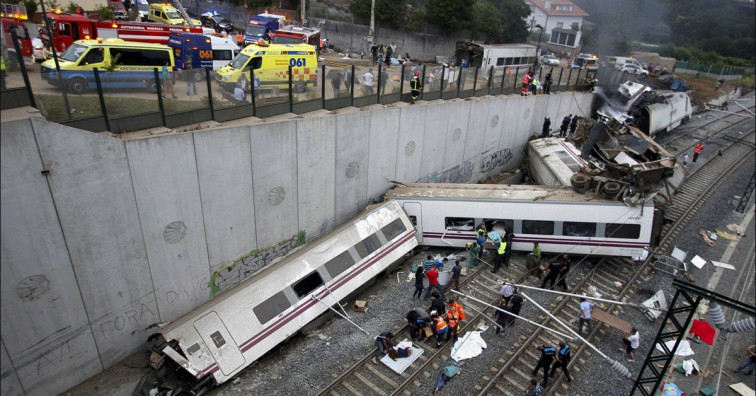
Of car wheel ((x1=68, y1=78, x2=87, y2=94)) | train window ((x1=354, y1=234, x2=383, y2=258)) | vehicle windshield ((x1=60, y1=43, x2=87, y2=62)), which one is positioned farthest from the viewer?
train window ((x1=354, y1=234, x2=383, y2=258))

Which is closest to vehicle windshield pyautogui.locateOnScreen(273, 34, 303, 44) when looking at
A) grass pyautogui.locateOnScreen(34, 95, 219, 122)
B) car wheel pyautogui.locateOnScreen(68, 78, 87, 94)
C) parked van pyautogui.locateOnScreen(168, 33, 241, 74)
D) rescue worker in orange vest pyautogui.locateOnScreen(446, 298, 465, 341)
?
parked van pyautogui.locateOnScreen(168, 33, 241, 74)

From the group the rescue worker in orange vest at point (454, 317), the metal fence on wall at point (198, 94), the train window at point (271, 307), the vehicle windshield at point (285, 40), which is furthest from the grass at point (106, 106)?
the vehicle windshield at point (285, 40)

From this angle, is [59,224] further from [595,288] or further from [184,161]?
[595,288]

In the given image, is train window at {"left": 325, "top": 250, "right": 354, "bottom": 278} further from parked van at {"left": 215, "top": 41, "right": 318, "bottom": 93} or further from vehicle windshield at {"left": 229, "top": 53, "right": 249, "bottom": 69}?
vehicle windshield at {"left": 229, "top": 53, "right": 249, "bottom": 69}

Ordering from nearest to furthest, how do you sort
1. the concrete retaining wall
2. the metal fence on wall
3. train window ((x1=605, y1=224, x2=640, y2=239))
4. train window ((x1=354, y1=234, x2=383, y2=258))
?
1. the concrete retaining wall
2. the metal fence on wall
3. train window ((x1=354, y1=234, x2=383, y2=258))
4. train window ((x1=605, y1=224, x2=640, y2=239))

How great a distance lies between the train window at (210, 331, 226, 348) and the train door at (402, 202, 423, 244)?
8.37 metres

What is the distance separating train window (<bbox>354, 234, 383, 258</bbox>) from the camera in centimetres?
1505

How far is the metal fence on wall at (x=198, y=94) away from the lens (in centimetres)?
962

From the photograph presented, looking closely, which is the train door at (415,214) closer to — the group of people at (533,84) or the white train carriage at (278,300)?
the white train carriage at (278,300)

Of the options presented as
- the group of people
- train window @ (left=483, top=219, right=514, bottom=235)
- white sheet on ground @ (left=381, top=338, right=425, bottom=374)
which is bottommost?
white sheet on ground @ (left=381, top=338, right=425, bottom=374)

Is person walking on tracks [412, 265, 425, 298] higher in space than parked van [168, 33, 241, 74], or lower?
lower

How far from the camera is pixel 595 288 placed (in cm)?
1591

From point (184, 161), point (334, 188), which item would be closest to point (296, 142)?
point (334, 188)

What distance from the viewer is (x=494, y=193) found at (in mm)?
17359
